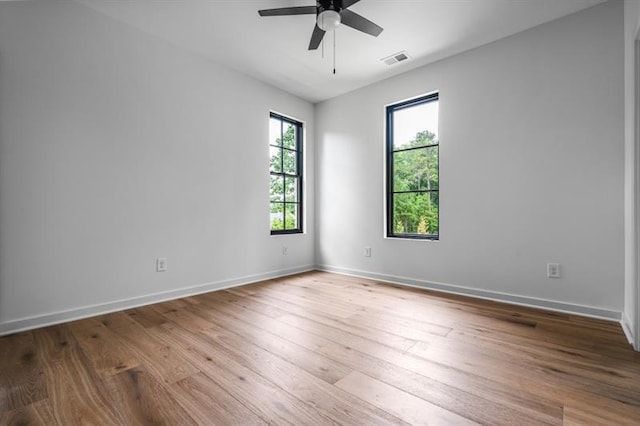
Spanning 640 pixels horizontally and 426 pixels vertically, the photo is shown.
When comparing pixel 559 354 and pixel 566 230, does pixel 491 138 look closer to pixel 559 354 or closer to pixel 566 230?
pixel 566 230

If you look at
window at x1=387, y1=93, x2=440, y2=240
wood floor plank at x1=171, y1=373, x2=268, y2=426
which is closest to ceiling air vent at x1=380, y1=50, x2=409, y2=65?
window at x1=387, y1=93, x2=440, y2=240

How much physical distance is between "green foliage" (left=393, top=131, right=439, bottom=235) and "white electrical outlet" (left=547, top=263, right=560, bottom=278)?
3.67 ft

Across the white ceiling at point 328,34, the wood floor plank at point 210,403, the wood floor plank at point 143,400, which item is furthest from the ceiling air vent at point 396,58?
the wood floor plank at point 143,400

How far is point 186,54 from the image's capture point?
321 centimetres

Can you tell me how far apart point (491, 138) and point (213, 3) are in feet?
9.57

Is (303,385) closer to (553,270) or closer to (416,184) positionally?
(553,270)

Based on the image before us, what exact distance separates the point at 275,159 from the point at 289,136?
49cm

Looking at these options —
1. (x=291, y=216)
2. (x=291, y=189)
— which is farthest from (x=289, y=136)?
(x=291, y=216)

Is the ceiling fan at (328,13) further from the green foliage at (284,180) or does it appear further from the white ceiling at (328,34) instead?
the green foliage at (284,180)

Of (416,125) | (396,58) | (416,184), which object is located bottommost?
(416,184)

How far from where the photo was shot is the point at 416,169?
370cm

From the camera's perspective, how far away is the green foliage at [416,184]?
3539 mm

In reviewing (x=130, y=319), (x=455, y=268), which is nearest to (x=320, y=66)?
(x=455, y=268)

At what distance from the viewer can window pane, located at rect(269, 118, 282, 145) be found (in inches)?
164
